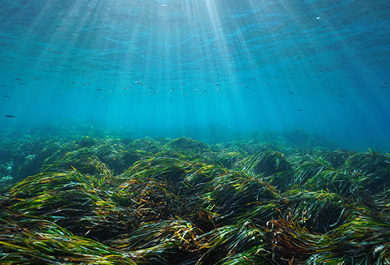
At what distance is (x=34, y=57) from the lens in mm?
20094

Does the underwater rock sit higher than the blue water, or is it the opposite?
the blue water

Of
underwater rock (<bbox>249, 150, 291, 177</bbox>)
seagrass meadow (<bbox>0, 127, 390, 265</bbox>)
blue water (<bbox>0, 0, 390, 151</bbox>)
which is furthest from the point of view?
blue water (<bbox>0, 0, 390, 151</bbox>)

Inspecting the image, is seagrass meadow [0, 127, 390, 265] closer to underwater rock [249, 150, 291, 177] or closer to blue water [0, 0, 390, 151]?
underwater rock [249, 150, 291, 177]

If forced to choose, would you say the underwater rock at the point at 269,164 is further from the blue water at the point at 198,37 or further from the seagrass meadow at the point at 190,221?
the blue water at the point at 198,37

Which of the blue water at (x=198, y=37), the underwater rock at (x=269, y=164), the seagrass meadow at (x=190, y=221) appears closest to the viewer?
the seagrass meadow at (x=190, y=221)

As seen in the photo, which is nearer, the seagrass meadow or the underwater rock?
the seagrass meadow

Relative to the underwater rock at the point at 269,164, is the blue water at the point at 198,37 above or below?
above

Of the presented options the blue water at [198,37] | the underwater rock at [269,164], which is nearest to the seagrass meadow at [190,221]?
the underwater rock at [269,164]

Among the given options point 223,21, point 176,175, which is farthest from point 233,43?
point 176,175

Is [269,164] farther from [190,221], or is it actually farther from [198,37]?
[198,37]

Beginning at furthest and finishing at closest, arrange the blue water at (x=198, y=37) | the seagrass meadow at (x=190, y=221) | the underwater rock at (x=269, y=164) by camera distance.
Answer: the blue water at (x=198, y=37) < the underwater rock at (x=269, y=164) < the seagrass meadow at (x=190, y=221)

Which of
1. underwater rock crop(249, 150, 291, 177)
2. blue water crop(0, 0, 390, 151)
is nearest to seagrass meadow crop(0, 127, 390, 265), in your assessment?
underwater rock crop(249, 150, 291, 177)

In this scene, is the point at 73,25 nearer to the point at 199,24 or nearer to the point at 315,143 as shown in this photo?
the point at 199,24

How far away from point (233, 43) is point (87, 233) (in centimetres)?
1814
